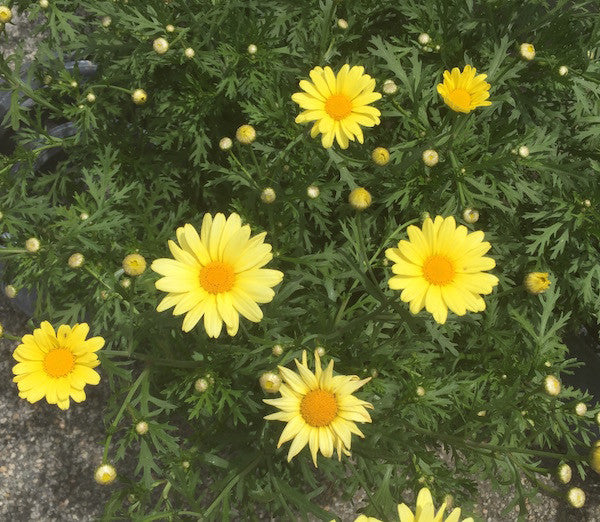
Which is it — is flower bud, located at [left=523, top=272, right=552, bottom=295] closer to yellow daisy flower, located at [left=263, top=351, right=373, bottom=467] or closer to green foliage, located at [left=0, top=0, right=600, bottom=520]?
green foliage, located at [left=0, top=0, right=600, bottom=520]

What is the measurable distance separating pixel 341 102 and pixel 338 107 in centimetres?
2

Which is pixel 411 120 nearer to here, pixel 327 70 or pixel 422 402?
pixel 327 70

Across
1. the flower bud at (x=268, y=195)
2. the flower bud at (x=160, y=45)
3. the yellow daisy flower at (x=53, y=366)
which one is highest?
the flower bud at (x=160, y=45)

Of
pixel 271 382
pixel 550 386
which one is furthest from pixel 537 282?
pixel 271 382

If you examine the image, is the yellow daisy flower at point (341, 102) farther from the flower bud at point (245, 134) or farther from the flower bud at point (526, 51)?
the flower bud at point (526, 51)

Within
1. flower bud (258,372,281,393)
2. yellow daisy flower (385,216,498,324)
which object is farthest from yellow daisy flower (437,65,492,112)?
flower bud (258,372,281,393)

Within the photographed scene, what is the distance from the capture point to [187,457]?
210 centimetres

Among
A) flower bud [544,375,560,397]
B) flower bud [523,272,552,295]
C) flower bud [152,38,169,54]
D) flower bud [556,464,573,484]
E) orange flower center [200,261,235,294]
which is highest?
flower bud [152,38,169,54]

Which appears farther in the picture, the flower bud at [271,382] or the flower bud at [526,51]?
the flower bud at [526,51]

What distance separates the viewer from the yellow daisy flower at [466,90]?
5.68 ft

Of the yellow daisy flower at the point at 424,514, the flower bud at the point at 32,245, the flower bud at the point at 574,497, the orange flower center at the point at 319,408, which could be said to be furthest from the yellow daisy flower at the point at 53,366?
the flower bud at the point at 574,497

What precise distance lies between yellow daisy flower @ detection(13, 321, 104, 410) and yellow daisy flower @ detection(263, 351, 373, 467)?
587 mm

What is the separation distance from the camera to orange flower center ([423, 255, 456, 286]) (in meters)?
1.53

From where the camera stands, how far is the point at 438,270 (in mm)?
1530
